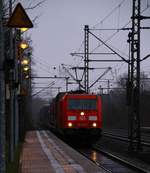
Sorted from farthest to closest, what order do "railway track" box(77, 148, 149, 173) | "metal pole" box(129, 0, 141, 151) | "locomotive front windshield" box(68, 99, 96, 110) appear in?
"locomotive front windshield" box(68, 99, 96, 110)
"metal pole" box(129, 0, 141, 151)
"railway track" box(77, 148, 149, 173)

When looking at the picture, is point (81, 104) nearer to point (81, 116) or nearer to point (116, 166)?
point (81, 116)

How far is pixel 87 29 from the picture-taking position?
145 ft

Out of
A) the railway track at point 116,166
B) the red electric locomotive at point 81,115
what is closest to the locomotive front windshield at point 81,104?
the red electric locomotive at point 81,115

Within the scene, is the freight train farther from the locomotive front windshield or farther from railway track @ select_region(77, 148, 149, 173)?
railway track @ select_region(77, 148, 149, 173)

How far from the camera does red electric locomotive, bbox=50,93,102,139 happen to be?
120ft

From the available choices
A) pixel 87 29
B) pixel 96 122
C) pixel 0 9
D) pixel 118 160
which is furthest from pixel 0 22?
pixel 87 29

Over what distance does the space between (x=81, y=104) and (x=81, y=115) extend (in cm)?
78

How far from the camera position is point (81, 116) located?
36844 millimetres

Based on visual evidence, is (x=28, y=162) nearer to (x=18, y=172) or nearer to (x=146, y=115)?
(x=18, y=172)

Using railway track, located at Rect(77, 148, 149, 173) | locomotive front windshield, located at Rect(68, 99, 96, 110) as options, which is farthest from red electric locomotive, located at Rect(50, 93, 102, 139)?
railway track, located at Rect(77, 148, 149, 173)

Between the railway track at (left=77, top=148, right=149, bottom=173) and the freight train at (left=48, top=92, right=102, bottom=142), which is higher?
the freight train at (left=48, top=92, right=102, bottom=142)

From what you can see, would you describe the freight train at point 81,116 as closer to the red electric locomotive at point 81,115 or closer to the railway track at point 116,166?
the red electric locomotive at point 81,115

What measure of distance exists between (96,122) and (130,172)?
1581 cm

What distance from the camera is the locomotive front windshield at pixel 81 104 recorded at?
37.2m
